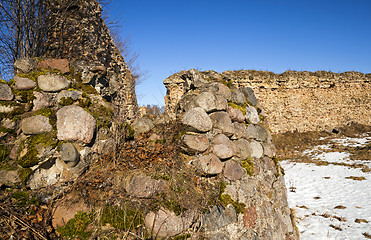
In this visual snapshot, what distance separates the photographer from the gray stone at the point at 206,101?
9.57ft

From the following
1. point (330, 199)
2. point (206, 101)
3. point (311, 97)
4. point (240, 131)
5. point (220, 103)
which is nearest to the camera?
point (206, 101)

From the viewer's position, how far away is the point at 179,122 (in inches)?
112

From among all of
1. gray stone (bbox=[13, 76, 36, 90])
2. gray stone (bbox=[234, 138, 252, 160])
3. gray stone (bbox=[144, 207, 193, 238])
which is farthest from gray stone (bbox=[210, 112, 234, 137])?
gray stone (bbox=[13, 76, 36, 90])

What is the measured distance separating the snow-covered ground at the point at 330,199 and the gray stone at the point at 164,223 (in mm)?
3151

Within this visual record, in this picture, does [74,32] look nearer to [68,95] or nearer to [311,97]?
[68,95]

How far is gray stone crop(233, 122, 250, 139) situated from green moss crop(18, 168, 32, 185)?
2.53m

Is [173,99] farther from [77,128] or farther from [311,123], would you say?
[311,123]

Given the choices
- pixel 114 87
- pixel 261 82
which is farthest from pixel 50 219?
pixel 261 82

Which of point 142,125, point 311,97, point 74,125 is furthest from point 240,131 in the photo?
point 311,97

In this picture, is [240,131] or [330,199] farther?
[330,199]

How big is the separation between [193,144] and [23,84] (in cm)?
208

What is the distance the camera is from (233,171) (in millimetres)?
2850

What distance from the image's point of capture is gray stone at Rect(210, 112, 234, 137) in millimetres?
2930

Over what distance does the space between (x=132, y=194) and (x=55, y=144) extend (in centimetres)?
98
